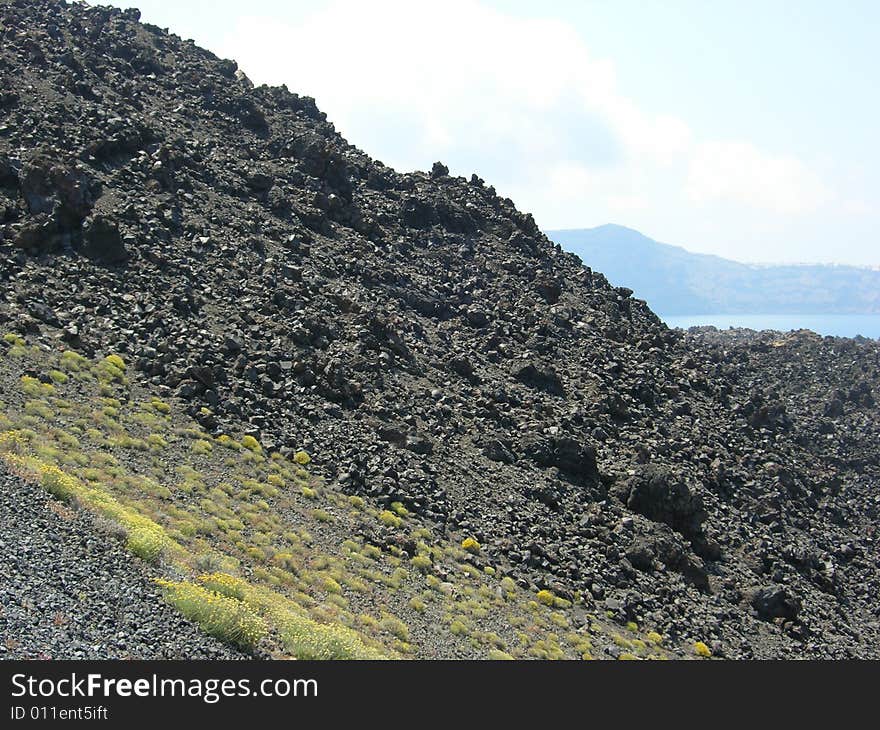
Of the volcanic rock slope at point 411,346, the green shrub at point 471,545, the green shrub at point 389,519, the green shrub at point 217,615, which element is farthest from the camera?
the volcanic rock slope at point 411,346

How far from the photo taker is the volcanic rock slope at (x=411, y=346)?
33719mm

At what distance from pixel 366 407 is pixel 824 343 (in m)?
75.3

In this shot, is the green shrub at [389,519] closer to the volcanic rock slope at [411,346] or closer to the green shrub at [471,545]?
the volcanic rock slope at [411,346]

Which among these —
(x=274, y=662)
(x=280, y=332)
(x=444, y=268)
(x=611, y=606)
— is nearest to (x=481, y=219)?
(x=444, y=268)

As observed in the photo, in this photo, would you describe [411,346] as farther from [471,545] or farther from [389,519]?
[471,545]

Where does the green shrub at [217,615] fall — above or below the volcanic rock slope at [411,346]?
below

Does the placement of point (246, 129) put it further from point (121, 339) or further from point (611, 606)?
point (611, 606)

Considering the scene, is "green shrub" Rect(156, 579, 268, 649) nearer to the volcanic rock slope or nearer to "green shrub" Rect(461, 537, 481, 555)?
"green shrub" Rect(461, 537, 481, 555)

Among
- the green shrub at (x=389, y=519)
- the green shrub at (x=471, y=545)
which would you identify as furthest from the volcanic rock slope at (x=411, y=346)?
the green shrub at (x=389, y=519)

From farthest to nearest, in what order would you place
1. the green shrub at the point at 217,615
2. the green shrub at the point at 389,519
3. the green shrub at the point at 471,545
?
1. the green shrub at the point at 471,545
2. the green shrub at the point at 389,519
3. the green shrub at the point at 217,615

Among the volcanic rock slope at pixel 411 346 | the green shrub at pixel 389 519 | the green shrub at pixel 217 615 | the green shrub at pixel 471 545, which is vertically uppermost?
the volcanic rock slope at pixel 411 346

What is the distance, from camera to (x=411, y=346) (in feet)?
146

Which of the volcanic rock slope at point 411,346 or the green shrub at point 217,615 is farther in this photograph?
the volcanic rock slope at point 411,346

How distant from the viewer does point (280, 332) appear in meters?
39.2
